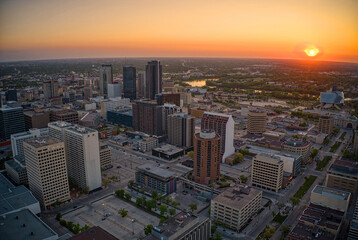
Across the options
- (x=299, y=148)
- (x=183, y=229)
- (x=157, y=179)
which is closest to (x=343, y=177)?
(x=299, y=148)

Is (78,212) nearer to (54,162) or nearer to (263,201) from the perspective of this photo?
(54,162)

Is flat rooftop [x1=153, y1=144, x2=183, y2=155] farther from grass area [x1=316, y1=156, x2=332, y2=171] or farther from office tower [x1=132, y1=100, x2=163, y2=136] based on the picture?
grass area [x1=316, y1=156, x2=332, y2=171]

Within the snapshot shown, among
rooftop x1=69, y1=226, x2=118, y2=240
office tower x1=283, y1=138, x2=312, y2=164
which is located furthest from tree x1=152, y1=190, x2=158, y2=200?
office tower x1=283, y1=138, x2=312, y2=164

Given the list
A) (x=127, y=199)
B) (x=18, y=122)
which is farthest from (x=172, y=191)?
(x=18, y=122)

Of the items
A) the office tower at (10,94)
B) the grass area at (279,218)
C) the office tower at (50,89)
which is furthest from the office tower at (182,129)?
the office tower at (50,89)

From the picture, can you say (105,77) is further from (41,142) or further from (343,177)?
(343,177)

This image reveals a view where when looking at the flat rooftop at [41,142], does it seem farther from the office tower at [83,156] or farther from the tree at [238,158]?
the tree at [238,158]
